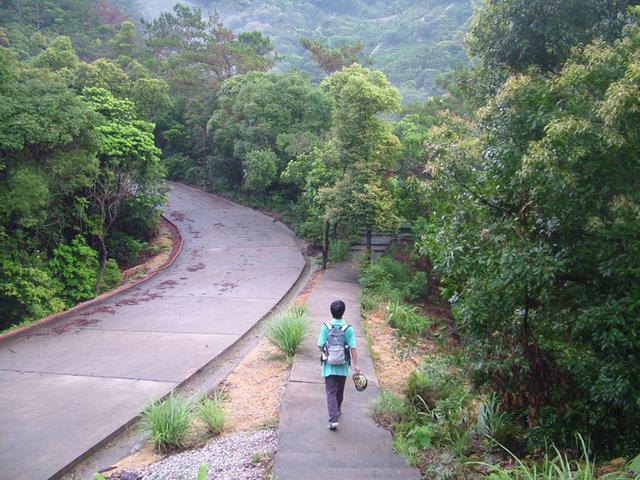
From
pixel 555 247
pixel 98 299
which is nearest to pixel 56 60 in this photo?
pixel 98 299

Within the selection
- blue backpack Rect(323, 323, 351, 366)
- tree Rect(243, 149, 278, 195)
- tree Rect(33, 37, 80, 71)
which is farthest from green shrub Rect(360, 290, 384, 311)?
tree Rect(33, 37, 80, 71)

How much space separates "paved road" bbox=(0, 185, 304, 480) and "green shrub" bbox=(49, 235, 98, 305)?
1.16m

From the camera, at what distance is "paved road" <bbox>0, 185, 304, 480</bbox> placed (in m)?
5.80

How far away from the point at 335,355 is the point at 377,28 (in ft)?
205

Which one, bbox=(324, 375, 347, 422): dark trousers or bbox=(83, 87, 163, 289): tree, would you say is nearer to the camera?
bbox=(324, 375, 347, 422): dark trousers

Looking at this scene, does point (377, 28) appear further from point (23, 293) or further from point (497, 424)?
point (497, 424)

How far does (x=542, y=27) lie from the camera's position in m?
8.34

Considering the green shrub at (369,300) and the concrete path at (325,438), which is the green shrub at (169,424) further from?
the green shrub at (369,300)

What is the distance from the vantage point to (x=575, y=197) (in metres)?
4.21

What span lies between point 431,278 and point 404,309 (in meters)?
2.98

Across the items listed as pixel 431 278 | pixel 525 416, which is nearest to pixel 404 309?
pixel 431 278

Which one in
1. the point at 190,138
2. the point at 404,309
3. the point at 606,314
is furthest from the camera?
the point at 190,138

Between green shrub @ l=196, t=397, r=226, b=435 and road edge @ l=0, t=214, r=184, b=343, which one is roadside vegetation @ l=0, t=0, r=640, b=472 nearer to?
road edge @ l=0, t=214, r=184, b=343

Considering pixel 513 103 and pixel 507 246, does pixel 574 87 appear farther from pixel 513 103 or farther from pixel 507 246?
pixel 507 246
